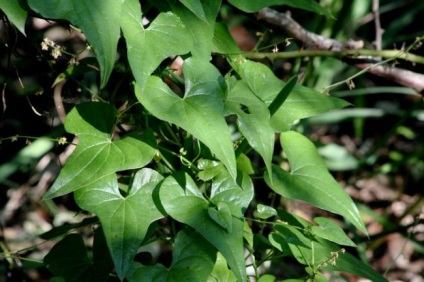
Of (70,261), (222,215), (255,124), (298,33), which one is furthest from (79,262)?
(298,33)

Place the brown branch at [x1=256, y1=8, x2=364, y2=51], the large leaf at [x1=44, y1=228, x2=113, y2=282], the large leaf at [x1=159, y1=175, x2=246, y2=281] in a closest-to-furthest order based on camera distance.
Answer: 1. the large leaf at [x1=159, y1=175, x2=246, y2=281]
2. the large leaf at [x1=44, y1=228, x2=113, y2=282]
3. the brown branch at [x1=256, y1=8, x2=364, y2=51]

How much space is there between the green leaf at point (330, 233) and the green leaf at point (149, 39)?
17.4 inches

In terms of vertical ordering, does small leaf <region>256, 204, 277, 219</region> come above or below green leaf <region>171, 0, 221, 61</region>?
below

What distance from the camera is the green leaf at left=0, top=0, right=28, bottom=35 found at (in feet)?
3.54

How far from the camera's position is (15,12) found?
1.09 m

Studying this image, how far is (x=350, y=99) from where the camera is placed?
9.98ft

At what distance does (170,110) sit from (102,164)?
155 mm

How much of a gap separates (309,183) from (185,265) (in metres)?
0.33

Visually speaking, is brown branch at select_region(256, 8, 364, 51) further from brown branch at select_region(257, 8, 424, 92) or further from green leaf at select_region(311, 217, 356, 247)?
green leaf at select_region(311, 217, 356, 247)

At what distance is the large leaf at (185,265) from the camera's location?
116cm

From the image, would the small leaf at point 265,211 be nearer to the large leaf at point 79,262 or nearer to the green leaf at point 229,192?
the green leaf at point 229,192

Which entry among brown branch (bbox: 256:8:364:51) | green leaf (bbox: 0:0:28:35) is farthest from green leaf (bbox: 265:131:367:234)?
green leaf (bbox: 0:0:28:35)

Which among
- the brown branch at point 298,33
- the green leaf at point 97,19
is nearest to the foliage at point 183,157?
the green leaf at point 97,19

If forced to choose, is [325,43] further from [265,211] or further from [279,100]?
[265,211]
